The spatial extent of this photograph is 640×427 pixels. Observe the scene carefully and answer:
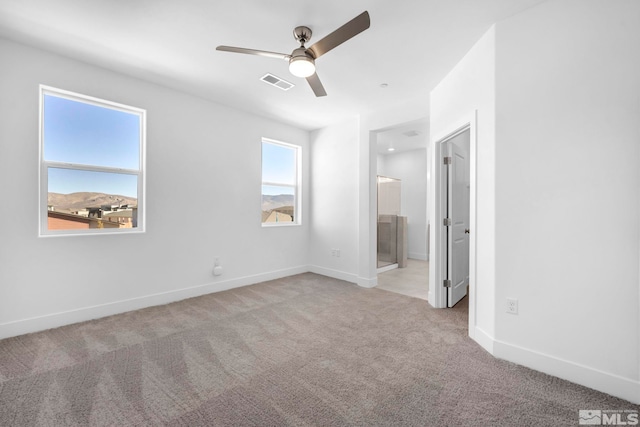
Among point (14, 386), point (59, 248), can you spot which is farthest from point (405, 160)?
point (14, 386)

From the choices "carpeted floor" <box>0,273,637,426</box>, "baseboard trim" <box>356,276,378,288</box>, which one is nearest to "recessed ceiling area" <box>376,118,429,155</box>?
"baseboard trim" <box>356,276,378,288</box>

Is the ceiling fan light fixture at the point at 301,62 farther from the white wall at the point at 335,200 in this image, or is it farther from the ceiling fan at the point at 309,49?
the white wall at the point at 335,200

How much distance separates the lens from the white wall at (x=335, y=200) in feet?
15.0

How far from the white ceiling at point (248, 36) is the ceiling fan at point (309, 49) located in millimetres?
264

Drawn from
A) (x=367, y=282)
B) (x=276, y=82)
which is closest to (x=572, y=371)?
(x=367, y=282)

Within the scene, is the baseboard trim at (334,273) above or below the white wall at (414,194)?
below

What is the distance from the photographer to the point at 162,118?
344cm

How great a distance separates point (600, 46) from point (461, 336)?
244 centimetres

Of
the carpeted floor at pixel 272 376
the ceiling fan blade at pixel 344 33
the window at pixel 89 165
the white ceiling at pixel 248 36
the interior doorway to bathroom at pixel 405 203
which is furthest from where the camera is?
the interior doorway to bathroom at pixel 405 203

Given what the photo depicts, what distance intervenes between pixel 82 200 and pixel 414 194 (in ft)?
→ 21.0

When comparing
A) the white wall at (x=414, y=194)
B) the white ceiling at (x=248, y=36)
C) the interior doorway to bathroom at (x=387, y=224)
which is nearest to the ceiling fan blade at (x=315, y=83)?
the white ceiling at (x=248, y=36)

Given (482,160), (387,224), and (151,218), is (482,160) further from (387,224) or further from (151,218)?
(387,224)

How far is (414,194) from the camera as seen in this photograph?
276 inches

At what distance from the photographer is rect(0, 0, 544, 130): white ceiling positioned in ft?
6.81
